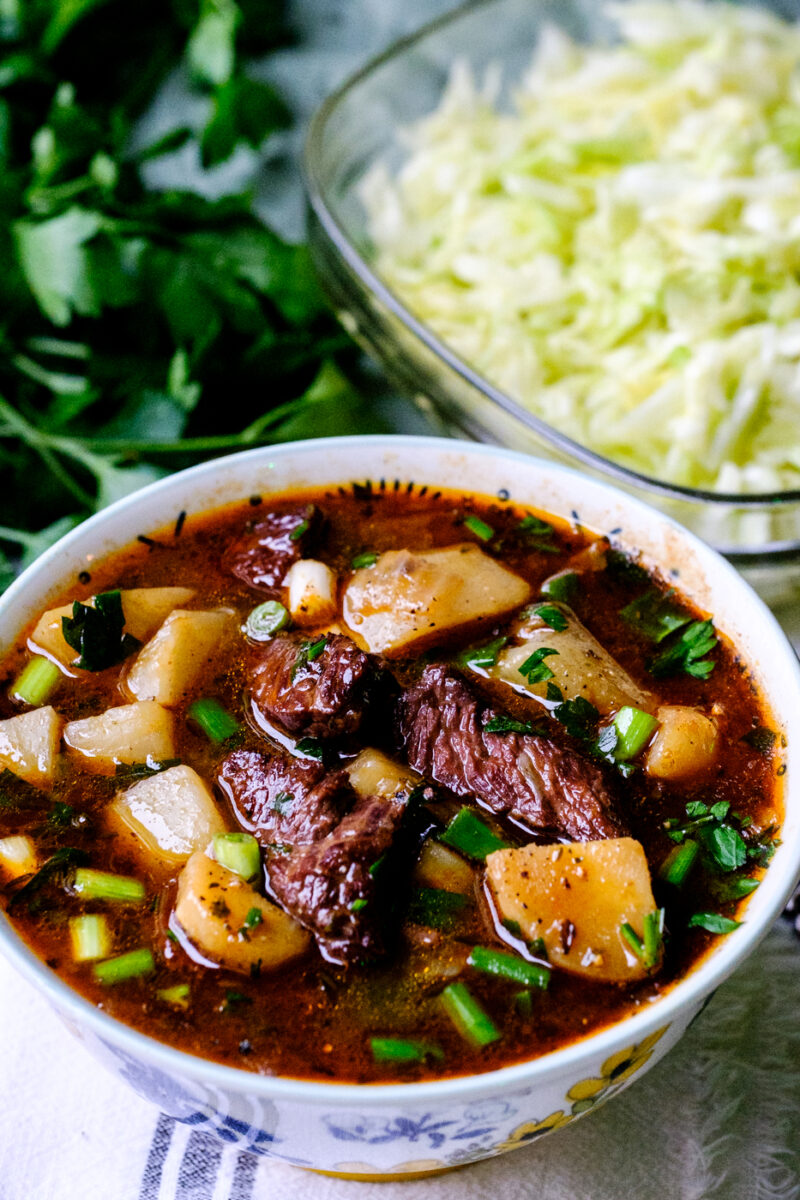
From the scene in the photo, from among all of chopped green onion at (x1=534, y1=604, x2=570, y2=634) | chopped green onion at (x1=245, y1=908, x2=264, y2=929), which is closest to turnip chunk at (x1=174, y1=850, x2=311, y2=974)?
chopped green onion at (x1=245, y1=908, x2=264, y2=929)

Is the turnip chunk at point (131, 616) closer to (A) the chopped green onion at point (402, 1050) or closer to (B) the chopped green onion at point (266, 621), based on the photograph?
(B) the chopped green onion at point (266, 621)

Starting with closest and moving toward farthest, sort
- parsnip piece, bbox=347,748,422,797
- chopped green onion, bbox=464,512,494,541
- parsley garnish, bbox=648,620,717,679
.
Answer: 1. parsnip piece, bbox=347,748,422,797
2. parsley garnish, bbox=648,620,717,679
3. chopped green onion, bbox=464,512,494,541

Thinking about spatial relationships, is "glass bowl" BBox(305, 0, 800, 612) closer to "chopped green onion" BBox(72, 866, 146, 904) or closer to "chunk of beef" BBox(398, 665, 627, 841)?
"chunk of beef" BBox(398, 665, 627, 841)

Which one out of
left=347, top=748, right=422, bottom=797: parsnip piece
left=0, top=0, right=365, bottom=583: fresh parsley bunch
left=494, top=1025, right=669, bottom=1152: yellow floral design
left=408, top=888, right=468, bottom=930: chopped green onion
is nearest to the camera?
left=494, top=1025, right=669, bottom=1152: yellow floral design

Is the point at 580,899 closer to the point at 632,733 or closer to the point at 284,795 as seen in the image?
the point at 632,733

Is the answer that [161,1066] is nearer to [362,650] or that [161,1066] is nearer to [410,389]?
[362,650]

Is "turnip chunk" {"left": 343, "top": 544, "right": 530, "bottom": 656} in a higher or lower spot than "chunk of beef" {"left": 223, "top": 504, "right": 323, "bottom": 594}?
lower

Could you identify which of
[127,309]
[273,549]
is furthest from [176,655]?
[127,309]
